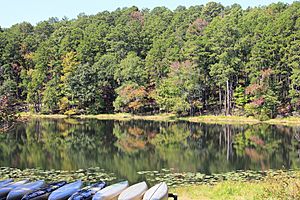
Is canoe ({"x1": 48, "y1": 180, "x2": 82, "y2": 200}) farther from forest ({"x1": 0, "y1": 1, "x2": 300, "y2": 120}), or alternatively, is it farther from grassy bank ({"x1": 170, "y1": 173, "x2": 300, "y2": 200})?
forest ({"x1": 0, "y1": 1, "x2": 300, "y2": 120})

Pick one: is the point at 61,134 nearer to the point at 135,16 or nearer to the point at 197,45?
the point at 197,45

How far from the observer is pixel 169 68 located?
153ft

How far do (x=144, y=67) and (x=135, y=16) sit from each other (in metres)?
29.4

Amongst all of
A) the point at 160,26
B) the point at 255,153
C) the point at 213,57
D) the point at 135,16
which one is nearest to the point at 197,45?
the point at 213,57

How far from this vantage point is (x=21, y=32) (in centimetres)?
7050

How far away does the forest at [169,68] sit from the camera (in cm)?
4003

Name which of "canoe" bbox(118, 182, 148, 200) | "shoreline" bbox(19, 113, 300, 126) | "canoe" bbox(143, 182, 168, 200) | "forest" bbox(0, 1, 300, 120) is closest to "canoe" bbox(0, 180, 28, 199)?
"canoe" bbox(118, 182, 148, 200)

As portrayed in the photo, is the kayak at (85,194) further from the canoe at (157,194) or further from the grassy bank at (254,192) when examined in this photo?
the grassy bank at (254,192)

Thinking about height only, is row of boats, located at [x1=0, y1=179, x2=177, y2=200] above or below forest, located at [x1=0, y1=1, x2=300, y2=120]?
below

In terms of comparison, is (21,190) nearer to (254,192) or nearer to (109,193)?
(109,193)

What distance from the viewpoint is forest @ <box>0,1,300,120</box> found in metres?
40.0

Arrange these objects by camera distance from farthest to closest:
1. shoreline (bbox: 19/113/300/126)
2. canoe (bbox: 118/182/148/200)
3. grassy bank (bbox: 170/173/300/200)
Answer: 1. shoreline (bbox: 19/113/300/126)
2. grassy bank (bbox: 170/173/300/200)
3. canoe (bbox: 118/182/148/200)

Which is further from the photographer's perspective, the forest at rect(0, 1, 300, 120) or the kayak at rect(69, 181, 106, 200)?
the forest at rect(0, 1, 300, 120)

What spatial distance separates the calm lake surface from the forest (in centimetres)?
830
